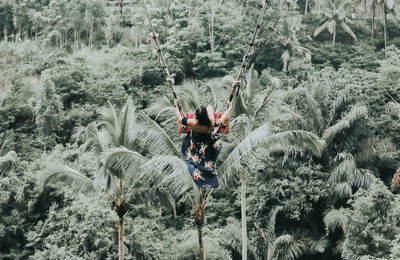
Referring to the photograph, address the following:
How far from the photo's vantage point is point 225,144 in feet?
29.2

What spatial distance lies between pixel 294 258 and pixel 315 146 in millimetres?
4937

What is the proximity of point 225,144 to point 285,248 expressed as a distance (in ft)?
13.7

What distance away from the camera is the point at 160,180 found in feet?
27.4

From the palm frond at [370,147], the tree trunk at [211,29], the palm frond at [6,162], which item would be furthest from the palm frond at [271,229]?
the tree trunk at [211,29]

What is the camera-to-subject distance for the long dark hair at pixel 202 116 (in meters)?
3.86

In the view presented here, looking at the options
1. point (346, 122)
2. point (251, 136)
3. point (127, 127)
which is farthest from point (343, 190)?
point (127, 127)

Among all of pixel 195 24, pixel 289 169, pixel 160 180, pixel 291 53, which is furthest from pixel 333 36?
pixel 160 180

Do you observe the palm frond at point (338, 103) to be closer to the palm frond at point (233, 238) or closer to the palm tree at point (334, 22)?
the palm frond at point (233, 238)

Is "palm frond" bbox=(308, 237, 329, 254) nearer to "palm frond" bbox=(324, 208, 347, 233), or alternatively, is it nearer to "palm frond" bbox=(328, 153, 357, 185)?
"palm frond" bbox=(324, 208, 347, 233)

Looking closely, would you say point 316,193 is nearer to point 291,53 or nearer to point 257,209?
point 257,209

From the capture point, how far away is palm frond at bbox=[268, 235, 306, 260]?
11.2 metres

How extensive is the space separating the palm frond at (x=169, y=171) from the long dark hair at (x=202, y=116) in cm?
370

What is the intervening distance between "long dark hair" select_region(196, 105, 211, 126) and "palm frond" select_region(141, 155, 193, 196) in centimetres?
370

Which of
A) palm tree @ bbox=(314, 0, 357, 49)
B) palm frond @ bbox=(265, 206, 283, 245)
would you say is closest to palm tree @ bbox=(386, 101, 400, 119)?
palm frond @ bbox=(265, 206, 283, 245)
